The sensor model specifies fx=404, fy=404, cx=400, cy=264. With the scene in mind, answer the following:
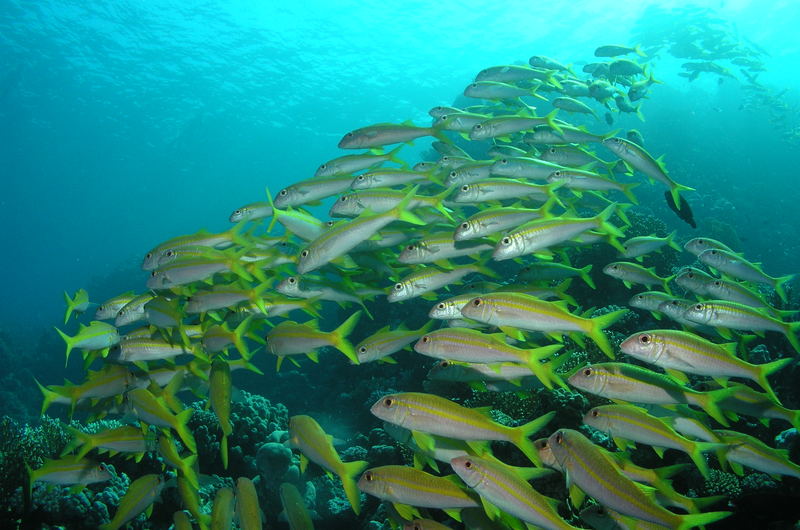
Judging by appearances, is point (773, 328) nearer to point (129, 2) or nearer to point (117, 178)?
point (129, 2)

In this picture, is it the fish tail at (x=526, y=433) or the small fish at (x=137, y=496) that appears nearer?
the fish tail at (x=526, y=433)

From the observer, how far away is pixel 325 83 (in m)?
43.7

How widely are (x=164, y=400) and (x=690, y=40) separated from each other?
36.2 meters

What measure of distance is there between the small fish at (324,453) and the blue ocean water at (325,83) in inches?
718

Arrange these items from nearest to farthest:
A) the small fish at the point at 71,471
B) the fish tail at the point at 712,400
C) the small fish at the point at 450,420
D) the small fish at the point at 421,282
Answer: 1. the small fish at the point at 450,420
2. the fish tail at the point at 712,400
3. the small fish at the point at 71,471
4. the small fish at the point at 421,282

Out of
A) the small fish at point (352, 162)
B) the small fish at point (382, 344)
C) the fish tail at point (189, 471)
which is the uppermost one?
the small fish at point (352, 162)

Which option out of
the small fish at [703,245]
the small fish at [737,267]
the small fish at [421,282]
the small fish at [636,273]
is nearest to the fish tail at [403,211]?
the small fish at [421,282]

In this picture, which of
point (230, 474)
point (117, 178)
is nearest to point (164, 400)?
point (230, 474)

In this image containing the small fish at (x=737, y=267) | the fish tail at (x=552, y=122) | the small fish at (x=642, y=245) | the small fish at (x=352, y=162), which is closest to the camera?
the small fish at (x=737, y=267)

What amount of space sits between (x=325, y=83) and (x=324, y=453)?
1823 inches

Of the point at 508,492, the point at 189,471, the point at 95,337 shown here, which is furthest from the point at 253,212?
the point at 508,492

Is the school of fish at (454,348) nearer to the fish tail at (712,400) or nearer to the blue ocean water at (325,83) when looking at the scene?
the fish tail at (712,400)

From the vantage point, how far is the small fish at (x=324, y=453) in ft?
9.84

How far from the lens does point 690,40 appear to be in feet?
89.9
